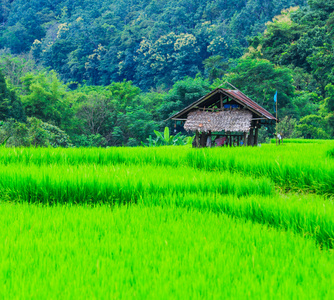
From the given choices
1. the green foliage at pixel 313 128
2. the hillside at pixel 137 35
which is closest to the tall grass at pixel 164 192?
the green foliage at pixel 313 128

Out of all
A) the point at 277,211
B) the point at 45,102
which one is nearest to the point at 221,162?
the point at 277,211

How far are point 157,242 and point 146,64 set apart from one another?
54.0m

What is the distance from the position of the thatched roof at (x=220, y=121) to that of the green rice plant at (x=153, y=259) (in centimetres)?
1349

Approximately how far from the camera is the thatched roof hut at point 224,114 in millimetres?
15000

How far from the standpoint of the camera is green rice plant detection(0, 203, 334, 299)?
1237 mm

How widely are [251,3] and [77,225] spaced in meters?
60.8

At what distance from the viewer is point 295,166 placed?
422cm

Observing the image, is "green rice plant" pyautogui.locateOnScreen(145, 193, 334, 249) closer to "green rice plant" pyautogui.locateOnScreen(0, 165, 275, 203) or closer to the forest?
"green rice plant" pyautogui.locateOnScreen(0, 165, 275, 203)

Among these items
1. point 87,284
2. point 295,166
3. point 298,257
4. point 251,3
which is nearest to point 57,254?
point 87,284

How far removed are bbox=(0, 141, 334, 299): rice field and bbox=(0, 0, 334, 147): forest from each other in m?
4.78

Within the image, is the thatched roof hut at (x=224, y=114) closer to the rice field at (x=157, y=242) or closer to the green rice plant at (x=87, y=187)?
the rice field at (x=157, y=242)

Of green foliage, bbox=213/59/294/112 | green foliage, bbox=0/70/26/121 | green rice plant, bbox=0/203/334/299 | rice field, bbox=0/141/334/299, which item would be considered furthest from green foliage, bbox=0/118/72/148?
green foliage, bbox=213/59/294/112

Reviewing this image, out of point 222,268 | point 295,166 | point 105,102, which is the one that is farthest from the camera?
point 105,102

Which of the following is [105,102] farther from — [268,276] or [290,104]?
[268,276]
